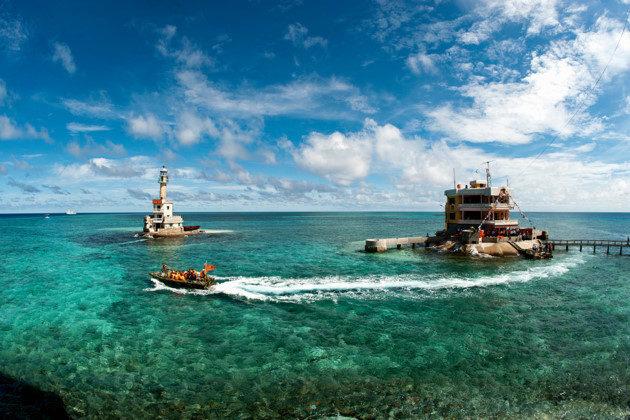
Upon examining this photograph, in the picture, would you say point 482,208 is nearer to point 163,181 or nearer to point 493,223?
point 493,223

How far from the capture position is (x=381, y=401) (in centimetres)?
1334

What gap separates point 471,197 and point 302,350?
164 feet

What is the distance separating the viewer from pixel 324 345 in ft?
61.1

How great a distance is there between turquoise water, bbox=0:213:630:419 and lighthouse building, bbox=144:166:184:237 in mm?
49910

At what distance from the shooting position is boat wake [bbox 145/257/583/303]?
28.7m

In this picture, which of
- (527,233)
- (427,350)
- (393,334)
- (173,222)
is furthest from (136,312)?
(173,222)

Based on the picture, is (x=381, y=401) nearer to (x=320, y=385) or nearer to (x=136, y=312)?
(x=320, y=385)

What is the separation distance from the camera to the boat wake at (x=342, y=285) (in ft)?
94.3

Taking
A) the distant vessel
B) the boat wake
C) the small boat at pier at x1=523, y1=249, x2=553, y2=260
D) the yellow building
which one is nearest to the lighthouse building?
the distant vessel

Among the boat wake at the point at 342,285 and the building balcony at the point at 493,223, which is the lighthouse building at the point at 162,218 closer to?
the boat wake at the point at 342,285

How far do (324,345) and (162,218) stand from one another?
80.8 m

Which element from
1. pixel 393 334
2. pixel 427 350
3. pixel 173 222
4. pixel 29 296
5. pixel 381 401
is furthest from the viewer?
pixel 173 222

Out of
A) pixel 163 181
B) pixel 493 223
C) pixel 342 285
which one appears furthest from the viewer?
pixel 163 181

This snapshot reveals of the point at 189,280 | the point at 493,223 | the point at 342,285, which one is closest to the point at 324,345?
the point at 342,285
